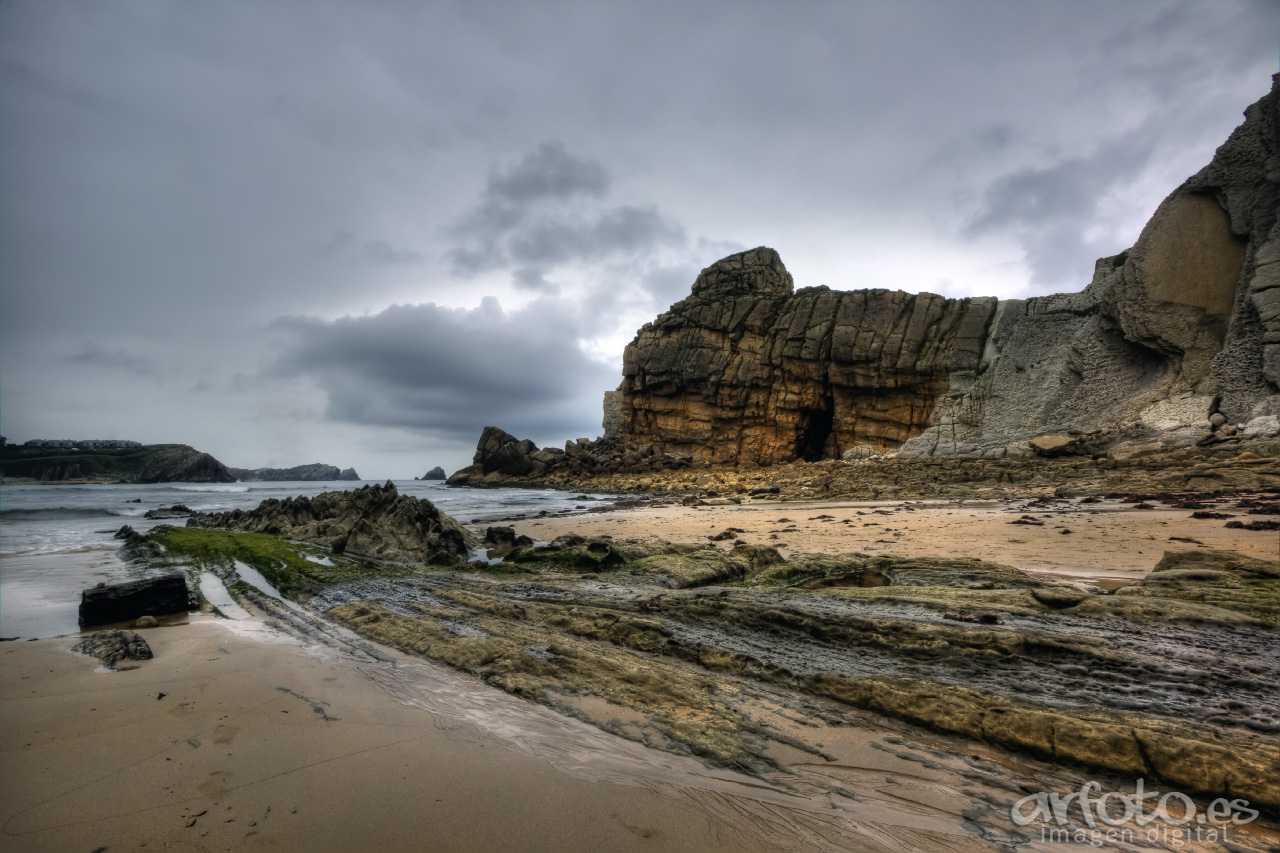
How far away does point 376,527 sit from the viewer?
1209 cm

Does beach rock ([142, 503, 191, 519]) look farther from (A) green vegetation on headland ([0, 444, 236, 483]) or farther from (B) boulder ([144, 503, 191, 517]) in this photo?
(A) green vegetation on headland ([0, 444, 236, 483])

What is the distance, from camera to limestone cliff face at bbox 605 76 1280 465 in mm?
20078

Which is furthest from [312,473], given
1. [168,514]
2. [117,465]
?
[168,514]

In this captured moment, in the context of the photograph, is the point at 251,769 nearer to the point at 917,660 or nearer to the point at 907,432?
the point at 917,660

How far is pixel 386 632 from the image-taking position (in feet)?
17.0

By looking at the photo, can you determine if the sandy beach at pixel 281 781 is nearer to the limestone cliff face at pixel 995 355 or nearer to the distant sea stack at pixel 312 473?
the limestone cliff face at pixel 995 355

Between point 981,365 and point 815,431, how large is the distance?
49.8 feet

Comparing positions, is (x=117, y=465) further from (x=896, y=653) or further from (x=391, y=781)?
(x=896, y=653)

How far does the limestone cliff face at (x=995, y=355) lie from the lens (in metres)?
20.1

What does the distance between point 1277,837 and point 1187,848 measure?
0.38m

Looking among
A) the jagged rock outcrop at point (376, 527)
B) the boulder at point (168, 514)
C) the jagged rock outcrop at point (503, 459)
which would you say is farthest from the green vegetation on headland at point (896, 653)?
the jagged rock outcrop at point (503, 459)

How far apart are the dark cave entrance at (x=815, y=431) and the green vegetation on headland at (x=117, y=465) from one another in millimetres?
92693

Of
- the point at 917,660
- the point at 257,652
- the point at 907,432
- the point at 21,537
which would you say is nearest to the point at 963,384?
the point at 907,432

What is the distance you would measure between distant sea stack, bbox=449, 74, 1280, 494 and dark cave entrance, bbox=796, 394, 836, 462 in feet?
0.74
